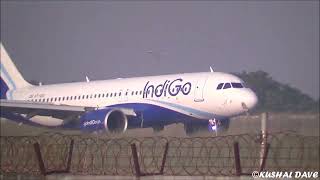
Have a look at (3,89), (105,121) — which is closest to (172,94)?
(105,121)

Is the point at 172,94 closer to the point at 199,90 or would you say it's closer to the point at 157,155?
the point at 199,90

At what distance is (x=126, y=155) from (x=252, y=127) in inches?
483

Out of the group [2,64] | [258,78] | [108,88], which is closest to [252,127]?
[108,88]

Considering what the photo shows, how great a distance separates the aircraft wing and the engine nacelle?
2.27ft

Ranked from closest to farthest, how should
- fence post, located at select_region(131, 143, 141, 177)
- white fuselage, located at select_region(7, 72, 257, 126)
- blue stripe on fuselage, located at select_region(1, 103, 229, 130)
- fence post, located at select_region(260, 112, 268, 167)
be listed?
fence post, located at select_region(260, 112, 268, 167)
fence post, located at select_region(131, 143, 141, 177)
white fuselage, located at select_region(7, 72, 257, 126)
blue stripe on fuselage, located at select_region(1, 103, 229, 130)

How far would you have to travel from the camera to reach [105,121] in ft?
96.1

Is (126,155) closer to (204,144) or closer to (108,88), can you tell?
(204,144)

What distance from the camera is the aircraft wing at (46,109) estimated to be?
32156 millimetres

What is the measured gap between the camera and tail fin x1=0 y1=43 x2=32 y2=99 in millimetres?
41688

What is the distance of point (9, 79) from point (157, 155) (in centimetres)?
3012

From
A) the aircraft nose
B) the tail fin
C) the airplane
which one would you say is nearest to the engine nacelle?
the airplane

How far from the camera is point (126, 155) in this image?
45.3 ft

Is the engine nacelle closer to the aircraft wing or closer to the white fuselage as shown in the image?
the aircraft wing

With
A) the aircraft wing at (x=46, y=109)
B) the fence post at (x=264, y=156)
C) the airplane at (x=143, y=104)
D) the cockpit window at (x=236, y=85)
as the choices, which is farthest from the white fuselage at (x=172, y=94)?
the fence post at (x=264, y=156)
